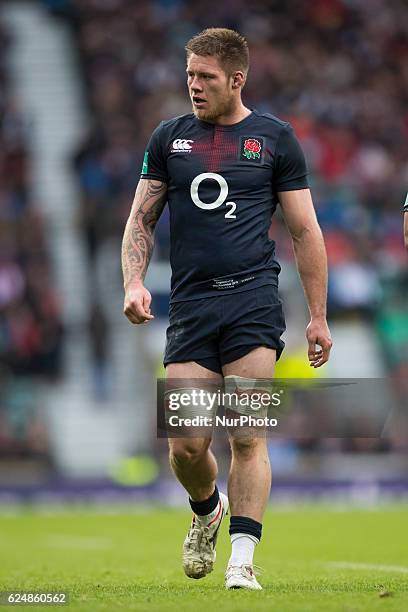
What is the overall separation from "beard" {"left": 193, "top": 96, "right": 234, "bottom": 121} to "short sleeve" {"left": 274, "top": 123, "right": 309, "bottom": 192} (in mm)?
285

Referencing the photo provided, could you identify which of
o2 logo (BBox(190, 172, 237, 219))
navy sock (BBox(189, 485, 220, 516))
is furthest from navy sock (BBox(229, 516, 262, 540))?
o2 logo (BBox(190, 172, 237, 219))

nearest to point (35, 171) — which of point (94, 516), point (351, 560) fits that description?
point (94, 516)

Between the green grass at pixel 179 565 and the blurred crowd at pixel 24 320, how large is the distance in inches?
84.6

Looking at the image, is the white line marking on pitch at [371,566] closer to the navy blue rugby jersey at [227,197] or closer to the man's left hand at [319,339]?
the man's left hand at [319,339]

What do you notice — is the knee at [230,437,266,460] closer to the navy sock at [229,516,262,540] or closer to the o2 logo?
the navy sock at [229,516,262,540]

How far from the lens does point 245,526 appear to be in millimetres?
6648

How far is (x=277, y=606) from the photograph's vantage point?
5.68 meters

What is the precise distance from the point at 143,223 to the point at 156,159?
328 millimetres

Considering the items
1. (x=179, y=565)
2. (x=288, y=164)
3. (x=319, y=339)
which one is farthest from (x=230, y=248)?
(x=179, y=565)

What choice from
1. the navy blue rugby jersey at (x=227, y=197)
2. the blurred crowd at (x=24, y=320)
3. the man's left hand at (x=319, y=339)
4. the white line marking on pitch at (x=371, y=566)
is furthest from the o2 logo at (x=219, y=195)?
the blurred crowd at (x=24, y=320)

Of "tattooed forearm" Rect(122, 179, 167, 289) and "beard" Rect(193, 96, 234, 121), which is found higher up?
"beard" Rect(193, 96, 234, 121)

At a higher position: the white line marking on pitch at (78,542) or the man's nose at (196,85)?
the man's nose at (196,85)

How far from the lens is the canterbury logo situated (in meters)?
6.93

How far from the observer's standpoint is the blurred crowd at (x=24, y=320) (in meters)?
19.6
